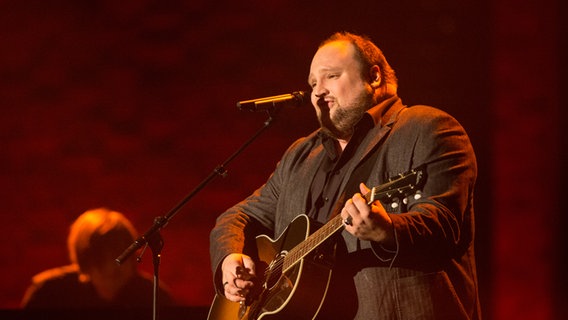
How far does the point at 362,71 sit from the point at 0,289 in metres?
3.58

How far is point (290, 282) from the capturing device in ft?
9.30

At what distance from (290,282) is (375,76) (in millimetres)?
1012

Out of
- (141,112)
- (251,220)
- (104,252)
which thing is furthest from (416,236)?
(141,112)

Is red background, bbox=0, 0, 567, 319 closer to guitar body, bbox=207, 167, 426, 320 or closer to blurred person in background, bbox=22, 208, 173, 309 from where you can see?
blurred person in background, bbox=22, 208, 173, 309

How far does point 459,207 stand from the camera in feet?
8.58

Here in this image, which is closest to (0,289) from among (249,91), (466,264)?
(249,91)

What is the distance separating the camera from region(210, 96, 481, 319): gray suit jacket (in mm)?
2535

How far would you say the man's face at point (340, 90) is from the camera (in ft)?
10.6

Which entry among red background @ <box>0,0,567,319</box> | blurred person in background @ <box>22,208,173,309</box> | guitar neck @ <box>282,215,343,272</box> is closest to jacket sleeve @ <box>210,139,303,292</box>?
guitar neck @ <box>282,215,343,272</box>

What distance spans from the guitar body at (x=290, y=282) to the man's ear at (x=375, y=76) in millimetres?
696

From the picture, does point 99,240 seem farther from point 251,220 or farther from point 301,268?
point 301,268

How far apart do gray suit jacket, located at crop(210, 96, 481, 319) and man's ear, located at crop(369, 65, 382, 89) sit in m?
0.23

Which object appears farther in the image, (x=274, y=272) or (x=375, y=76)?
(x=375, y=76)

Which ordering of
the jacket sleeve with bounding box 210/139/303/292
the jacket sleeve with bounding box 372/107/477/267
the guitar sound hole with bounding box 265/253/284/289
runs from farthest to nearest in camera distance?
1. the jacket sleeve with bounding box 210/139/303/292
2. the guitar sound hole with bounding box 265/253/284/289
3. the jacket sleeve with bounding box 372/107/477/267
